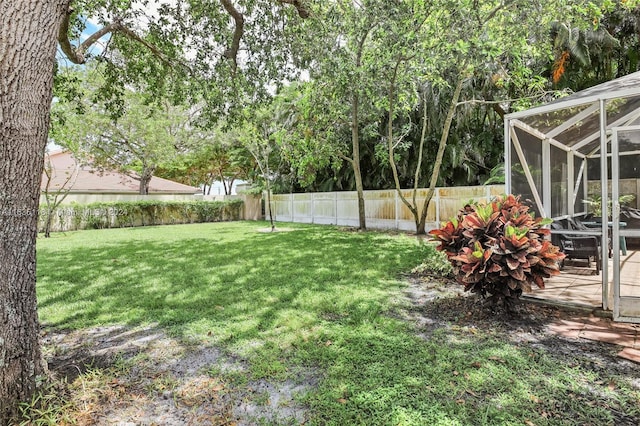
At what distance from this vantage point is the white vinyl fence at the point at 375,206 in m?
11.2

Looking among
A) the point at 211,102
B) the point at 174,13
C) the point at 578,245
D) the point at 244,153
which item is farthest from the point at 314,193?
the point at 578,245

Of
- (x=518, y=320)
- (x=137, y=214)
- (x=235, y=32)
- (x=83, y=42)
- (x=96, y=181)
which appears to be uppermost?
(x=235, y=32)

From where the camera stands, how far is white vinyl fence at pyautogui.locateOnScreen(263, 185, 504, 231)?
11156 mm

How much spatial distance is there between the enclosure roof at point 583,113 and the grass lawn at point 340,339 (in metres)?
2.97

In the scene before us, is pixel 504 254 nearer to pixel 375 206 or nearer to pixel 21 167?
pixel 21 167

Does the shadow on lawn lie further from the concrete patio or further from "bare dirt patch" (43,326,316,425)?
the concrete patio

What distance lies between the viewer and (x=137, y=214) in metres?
18.2

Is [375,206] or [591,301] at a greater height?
[375,206]

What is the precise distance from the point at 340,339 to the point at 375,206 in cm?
1138

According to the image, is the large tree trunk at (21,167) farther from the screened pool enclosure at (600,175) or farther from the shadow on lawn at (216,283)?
the screened pool enclosure at (600,175)

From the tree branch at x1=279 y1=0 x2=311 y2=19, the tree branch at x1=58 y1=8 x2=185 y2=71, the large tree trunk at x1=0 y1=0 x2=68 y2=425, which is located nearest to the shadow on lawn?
the large tree trunk at x1=0 y1=0 x2=68 y2=425

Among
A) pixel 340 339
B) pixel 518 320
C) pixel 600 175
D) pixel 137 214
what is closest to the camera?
pixel 340 339

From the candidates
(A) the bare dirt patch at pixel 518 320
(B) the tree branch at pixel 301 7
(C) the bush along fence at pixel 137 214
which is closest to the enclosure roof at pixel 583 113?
(A) the bare dirt patch at pixel 518 320

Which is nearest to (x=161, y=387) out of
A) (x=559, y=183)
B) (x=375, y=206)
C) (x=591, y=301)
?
(x=591, y=301)
